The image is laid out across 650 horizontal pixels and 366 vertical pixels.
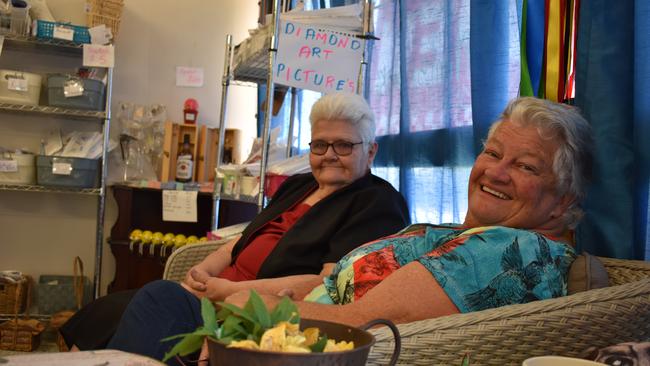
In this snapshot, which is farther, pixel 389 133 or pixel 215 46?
pixel 215 46

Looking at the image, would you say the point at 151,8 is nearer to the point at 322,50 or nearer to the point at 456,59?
the point at 322,50

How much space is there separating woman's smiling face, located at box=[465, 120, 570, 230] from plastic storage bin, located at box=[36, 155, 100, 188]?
2864mm

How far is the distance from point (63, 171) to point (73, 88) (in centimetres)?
48

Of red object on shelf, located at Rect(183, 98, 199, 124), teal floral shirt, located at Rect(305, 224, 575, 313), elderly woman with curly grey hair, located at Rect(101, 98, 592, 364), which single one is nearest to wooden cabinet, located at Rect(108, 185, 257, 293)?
red object on shelf, located at Rect(183, 98, 199, 124)

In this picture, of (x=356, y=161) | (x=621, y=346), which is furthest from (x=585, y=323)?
(x=356, y=161)

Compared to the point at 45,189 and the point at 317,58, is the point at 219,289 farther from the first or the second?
the point at 45,189

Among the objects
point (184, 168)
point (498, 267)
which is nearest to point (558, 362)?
point (498, 267)

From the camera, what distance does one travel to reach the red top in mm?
2129

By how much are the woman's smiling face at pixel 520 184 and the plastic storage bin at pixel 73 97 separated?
9.53ft

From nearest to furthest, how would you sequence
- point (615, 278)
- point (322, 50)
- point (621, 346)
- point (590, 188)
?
point (621, 346), point (615, 278), point (590, 188), point (322, 50)

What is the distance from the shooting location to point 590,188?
1.58 meters

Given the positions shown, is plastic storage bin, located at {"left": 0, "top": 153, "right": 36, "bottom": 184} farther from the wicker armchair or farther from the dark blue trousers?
the wicker armchair

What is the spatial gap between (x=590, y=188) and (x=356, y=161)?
0.76 metres

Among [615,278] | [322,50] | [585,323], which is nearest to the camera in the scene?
[585,323]
